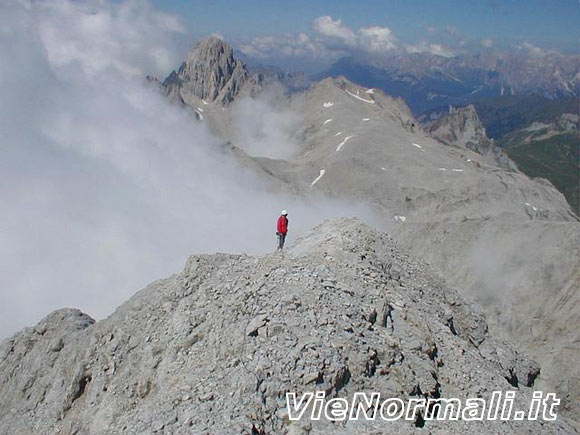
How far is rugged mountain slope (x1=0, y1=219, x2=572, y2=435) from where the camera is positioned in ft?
61.7

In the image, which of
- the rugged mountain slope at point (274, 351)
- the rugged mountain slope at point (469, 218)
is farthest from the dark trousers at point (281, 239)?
the rugged mountain slope at point (469, 218)

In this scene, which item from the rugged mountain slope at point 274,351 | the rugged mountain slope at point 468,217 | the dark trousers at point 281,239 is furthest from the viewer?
the rugged mountain slope at point 468,217

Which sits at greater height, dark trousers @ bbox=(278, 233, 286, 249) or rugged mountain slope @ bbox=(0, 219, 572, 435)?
dark trousers @ bbox=(278, 233, 286, 249)

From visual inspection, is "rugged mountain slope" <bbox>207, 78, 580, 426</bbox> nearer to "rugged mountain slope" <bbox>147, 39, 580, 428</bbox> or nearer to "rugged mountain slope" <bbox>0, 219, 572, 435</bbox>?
"rugged mountain slope" <bbox>147, 39, 580, 428</bbox>

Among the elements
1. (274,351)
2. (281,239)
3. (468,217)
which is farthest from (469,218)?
(274,351)

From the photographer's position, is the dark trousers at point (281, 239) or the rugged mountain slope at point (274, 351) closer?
the rugged mountain slope at point (274, 351)

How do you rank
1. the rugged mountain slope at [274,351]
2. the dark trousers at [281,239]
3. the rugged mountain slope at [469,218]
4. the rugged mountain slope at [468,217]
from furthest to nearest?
the rugged mountain slope at [469,218] → the rugged mountain slope at [468,217] → the dark trousers at [281,239] → the rugged mountain slope at [274,351]

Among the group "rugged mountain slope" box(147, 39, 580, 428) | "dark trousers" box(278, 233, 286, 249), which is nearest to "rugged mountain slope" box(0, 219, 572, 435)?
"dark trousers" box(278, 233, 286, 249)

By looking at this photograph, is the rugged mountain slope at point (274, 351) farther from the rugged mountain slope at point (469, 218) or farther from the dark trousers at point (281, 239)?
the rugged mountain slope at point (469, 218)

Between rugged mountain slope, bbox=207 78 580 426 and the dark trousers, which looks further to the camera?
rugged mountain slope, bbox=207 78 580 426

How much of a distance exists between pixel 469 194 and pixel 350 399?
11116 cm

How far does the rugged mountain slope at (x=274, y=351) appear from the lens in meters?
18.8

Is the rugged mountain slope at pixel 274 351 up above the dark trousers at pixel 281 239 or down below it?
below

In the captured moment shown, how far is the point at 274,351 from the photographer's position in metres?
19.6
